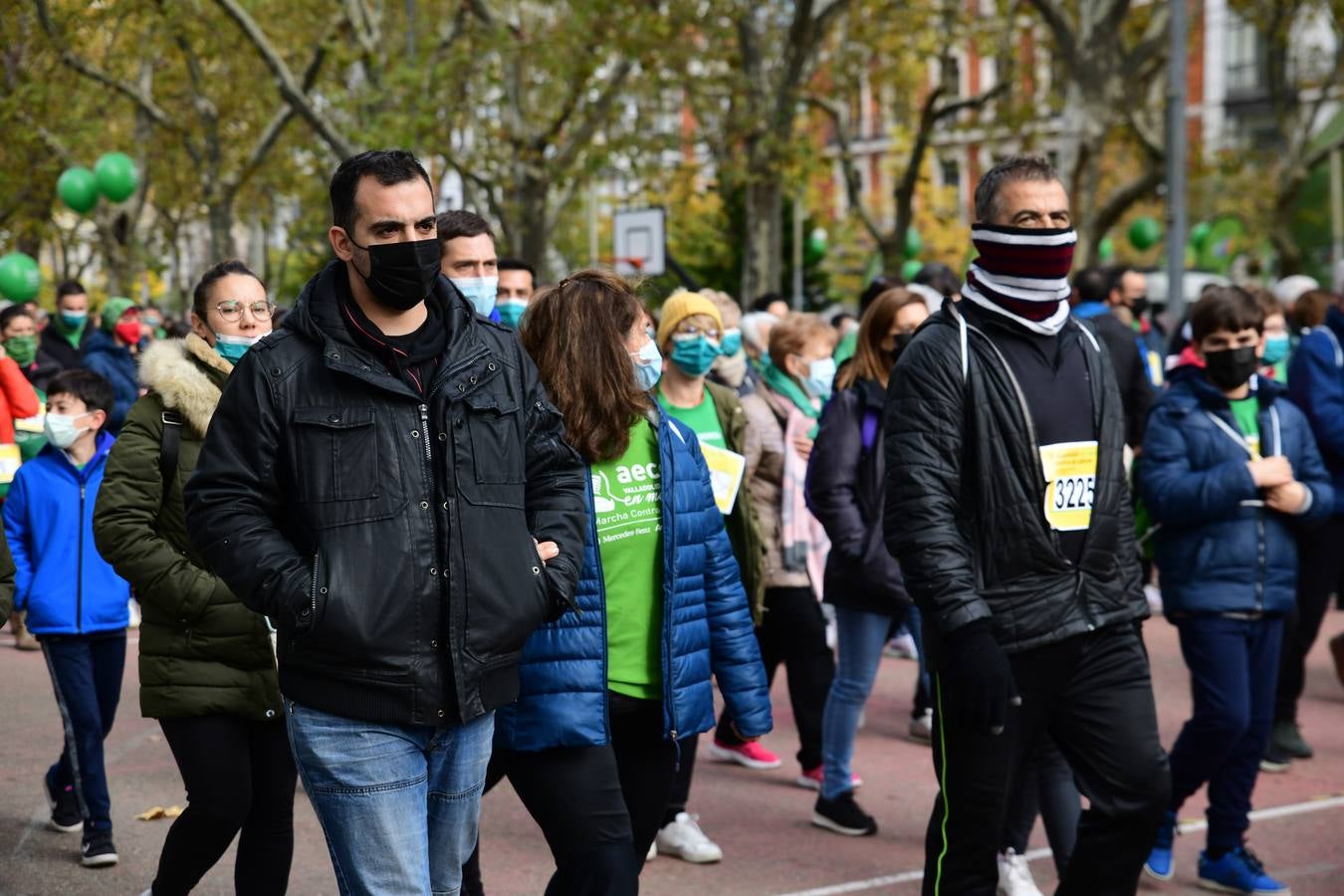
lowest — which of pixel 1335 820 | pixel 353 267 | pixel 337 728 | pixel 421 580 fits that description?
pixel 1335 820

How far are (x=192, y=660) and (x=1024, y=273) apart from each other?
235 centimetres

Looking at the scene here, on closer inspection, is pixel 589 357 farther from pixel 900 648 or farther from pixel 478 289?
pixel 900 648

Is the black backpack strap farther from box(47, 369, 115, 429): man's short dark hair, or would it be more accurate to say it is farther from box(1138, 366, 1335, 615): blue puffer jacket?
box(1138, 366, 1335, 615): blue puffer jacket

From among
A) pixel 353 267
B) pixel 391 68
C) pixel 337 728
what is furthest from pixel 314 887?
pixel 391 68

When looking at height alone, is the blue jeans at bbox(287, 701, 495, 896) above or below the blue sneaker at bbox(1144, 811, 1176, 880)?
above

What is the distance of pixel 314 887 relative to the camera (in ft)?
18.9

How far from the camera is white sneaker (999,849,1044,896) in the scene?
18.3ft

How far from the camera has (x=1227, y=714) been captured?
5.69 meters

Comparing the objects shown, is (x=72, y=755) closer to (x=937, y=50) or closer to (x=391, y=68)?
(x=391, y=68)

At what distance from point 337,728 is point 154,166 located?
3313 cm

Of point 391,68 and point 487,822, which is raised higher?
point 391,68

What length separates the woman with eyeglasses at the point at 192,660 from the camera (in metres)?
4.55

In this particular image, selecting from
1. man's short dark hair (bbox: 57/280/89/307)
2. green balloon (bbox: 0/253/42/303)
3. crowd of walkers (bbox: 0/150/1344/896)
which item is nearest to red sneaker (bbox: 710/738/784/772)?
crowd of walkers (bbox: 0/150/1344/896)

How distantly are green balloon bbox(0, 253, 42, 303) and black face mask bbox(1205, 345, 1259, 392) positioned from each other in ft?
49.9
